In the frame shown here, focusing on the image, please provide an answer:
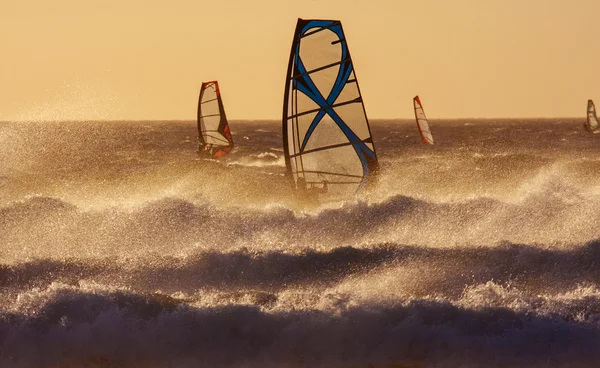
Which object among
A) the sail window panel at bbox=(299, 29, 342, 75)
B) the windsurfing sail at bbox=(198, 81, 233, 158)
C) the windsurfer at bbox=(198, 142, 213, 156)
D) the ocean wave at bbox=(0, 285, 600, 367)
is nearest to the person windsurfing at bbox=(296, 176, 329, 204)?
the sail window panel at bbox=(299, 29, 342, 75)

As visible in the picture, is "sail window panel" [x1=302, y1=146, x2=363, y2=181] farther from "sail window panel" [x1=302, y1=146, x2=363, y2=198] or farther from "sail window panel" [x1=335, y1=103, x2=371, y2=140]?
"sail window panel" [x1=335, y1=103, x2=371, y2=140]

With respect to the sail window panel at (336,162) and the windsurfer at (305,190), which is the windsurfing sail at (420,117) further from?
the windsurfer at (305,190)

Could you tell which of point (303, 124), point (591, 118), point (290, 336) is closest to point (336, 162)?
point (303, 124)

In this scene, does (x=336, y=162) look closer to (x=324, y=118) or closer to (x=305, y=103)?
(x=324, y=118)

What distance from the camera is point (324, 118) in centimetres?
2538

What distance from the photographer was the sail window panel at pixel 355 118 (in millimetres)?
25531

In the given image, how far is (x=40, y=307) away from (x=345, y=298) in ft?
13.8

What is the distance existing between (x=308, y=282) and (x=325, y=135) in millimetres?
6903

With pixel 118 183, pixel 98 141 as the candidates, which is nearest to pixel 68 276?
pixel 118 183

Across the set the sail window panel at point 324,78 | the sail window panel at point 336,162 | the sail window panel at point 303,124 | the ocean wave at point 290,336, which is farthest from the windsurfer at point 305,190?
the ocean wave at point 290,336

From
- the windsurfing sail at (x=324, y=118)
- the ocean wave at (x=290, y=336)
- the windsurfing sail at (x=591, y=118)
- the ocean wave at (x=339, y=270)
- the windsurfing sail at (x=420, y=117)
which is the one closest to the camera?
the ocean wave at (x=290, y=336)

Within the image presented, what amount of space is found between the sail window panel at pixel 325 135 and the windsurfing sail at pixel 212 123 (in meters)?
26.0

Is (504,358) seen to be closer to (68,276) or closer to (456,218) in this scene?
(68,276)

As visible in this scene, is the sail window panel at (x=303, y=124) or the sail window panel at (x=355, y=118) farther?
the sail window panel at (x=355, y=118)
